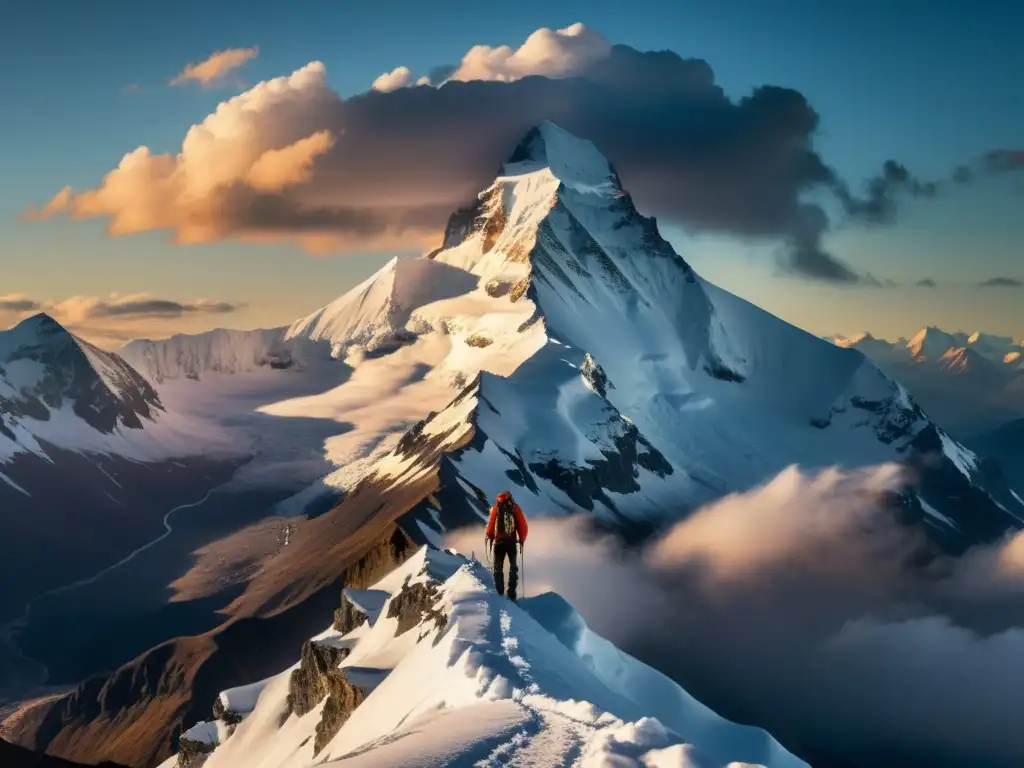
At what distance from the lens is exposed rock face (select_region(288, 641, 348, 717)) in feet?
317

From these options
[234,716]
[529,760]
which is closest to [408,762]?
[529,760]

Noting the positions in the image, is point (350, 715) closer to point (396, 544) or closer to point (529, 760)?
point (529, 760)

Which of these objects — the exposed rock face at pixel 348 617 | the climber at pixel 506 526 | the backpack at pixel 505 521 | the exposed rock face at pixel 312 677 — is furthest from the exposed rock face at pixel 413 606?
the backpack at pixel 505 521

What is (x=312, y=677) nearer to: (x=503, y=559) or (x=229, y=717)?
(x=229, y=717)

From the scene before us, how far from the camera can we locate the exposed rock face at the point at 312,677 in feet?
317

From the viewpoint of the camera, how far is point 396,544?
6555 inches

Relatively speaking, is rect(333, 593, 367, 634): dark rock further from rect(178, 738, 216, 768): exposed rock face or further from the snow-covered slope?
rect(178, 738, 216, 768): exposed rock face

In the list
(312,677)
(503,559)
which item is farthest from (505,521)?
(312,677)

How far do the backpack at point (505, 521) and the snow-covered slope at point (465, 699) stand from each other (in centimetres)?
426

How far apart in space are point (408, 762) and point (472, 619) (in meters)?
26.3

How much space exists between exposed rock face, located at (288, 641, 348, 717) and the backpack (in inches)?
1178

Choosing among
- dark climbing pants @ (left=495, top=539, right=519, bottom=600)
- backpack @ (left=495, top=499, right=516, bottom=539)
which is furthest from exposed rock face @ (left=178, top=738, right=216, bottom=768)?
backpack @ (left=495, top=499, right=516, bottom=539)

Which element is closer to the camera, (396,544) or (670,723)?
(670,723)

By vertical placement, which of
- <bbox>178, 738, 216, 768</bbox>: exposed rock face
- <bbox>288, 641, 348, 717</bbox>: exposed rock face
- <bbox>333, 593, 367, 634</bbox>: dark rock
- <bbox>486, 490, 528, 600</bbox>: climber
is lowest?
<bbox>178, 738, 216, 768</bbox>: exposed rock face
